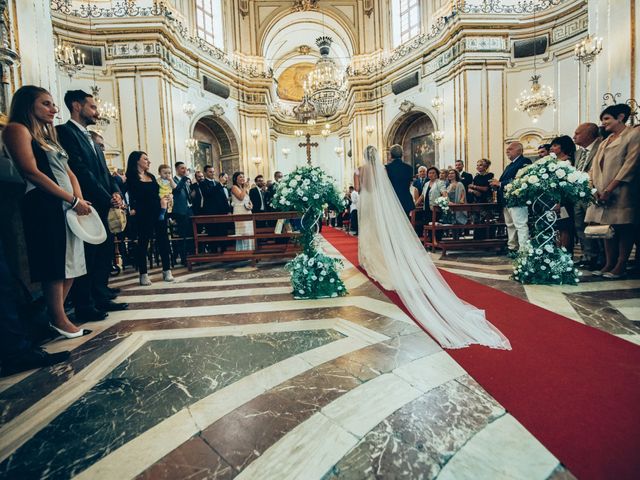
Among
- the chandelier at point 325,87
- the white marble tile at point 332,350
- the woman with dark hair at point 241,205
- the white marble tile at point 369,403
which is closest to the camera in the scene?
the white marble tile at point 369,403

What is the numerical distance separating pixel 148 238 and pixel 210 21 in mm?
13757

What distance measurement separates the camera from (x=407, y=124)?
14688mm

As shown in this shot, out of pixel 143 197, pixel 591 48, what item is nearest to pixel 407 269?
pixel 143 197

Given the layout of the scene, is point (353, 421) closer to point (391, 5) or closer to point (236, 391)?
point (236, 391)

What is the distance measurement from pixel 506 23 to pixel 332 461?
1412cm

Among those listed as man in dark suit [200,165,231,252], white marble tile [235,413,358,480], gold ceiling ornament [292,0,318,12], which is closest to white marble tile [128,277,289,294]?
man in dark suit [200,165,231,252]

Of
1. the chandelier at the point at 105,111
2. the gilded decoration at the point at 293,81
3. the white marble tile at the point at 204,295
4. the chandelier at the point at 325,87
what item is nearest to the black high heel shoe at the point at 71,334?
the white marble tile at the point at 204,295

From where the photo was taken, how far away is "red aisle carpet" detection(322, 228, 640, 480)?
1.15 metres

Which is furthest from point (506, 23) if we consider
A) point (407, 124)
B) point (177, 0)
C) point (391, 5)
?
point (177, 0)

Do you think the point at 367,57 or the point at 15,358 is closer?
the point at 15,358

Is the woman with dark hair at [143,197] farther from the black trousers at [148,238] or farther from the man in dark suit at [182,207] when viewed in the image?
the man in dark suit at [182,207]

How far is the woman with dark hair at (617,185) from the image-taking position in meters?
3.39

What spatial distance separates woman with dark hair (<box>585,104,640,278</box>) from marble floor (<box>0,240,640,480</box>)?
1.17 meters

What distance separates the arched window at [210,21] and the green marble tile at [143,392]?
47.5ft
